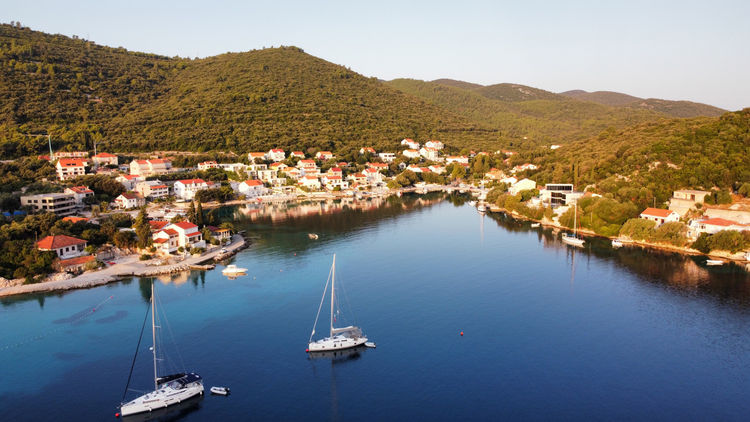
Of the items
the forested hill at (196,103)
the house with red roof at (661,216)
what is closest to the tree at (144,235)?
the house with red roof at (661,216)

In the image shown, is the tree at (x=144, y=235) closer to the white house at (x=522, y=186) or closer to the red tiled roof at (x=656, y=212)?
the red tiled roof at (x=656, y=212)

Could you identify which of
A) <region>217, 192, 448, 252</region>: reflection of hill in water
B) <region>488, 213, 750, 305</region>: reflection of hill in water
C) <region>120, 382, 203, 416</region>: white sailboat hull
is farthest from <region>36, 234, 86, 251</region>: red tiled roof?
<region>488, 213, 750, 305</region>: reflection of hill in water

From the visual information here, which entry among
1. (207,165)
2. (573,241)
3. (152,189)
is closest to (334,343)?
(573,241)

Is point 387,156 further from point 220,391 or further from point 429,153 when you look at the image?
point 220,391

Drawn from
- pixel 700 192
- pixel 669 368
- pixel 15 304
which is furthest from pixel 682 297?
pixel 15 304

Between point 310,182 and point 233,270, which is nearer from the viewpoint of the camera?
point 233,270

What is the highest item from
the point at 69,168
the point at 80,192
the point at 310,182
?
the point at 69,168
